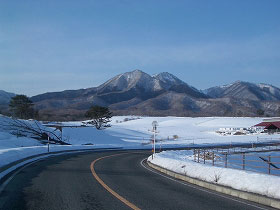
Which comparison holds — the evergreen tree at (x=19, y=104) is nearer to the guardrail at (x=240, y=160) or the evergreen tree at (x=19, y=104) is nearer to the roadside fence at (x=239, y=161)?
the guardrail at (x=240, y=160)

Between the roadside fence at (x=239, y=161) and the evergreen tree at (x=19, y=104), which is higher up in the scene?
the evergreen tree at (x=19, y=104)

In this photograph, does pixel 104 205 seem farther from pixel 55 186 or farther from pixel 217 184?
pixel 217 184

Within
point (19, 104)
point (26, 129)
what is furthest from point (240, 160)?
point (19, 104)

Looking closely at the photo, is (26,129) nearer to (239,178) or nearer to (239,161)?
(239,161)

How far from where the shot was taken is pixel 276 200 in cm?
836

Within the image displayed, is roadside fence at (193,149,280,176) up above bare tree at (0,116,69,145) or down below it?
below

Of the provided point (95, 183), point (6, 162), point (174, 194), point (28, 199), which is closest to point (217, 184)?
point (174, 194)

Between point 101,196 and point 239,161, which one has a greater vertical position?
point 101,196

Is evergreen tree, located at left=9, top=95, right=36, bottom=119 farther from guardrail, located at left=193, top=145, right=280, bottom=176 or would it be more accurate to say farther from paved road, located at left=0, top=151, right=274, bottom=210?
paved road, located at left=0, top=151, right=274, bottom=210

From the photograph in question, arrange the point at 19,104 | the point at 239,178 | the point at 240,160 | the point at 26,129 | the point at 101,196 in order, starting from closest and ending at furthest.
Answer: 1. the point at 101,196
2. the point at 239,178
3. the point at 240,160
4. the point at 26,129
5. the point at 19,104

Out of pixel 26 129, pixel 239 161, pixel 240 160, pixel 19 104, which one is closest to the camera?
pixel 239 161

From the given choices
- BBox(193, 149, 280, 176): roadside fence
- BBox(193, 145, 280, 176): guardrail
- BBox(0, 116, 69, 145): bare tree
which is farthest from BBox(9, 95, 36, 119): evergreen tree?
BBox(193, 149, 280, 176): roadside fence

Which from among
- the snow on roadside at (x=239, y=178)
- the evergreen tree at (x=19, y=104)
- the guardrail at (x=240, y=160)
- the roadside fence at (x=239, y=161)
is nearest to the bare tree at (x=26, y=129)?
the guardrail at (x=240, y=160)

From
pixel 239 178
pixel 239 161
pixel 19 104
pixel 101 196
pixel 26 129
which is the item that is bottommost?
pixel 239 161
